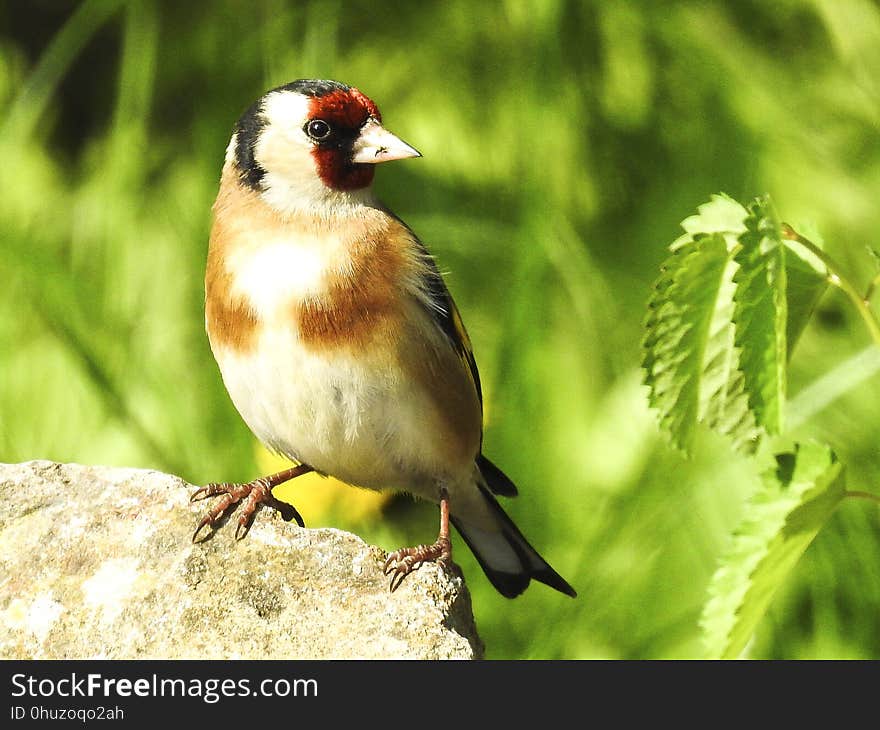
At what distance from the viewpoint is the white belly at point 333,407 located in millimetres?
2473

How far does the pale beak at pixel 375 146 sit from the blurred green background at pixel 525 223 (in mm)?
1228

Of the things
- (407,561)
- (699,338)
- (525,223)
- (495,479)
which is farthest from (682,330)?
(525,223)

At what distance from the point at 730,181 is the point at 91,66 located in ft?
7.97

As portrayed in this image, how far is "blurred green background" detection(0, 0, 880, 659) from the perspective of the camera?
3615 mm

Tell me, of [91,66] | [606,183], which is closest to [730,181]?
[606,183]

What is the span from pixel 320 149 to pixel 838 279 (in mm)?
1260

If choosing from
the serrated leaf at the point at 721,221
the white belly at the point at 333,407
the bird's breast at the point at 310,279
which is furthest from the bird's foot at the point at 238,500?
the serrated leaf at the point at 721,221

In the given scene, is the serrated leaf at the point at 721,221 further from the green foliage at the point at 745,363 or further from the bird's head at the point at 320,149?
the bird's head at the point at 320,149

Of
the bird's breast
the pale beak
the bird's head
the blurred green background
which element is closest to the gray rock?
the bird's breast

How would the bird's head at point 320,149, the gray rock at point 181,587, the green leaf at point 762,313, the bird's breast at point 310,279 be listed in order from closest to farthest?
the green leaf at point 762,313
the gray rock at point 181,587
the bird's breast at point 310,279
the bird's head at point 320,149

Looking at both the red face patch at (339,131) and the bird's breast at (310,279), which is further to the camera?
the red face patch at (339,131)

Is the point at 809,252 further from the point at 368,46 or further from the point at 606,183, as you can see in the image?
the point at 368,46

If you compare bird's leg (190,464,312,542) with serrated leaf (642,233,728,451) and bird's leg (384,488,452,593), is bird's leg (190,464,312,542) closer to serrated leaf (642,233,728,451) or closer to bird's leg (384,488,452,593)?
bird's leg (384,488,452,593)

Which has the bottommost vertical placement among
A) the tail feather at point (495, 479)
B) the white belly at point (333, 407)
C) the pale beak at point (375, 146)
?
the tail feather at point (495, 479)
